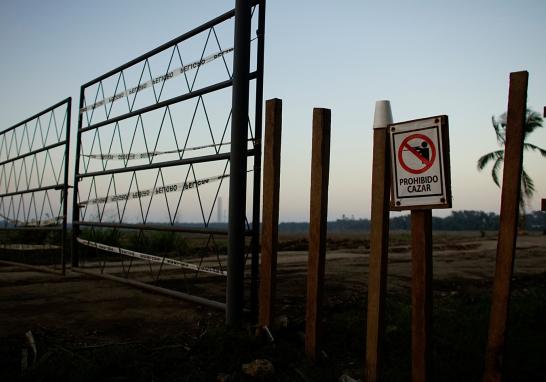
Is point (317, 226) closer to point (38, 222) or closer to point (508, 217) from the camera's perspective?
point (508, 217)

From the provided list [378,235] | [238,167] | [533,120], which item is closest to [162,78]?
[238,167]

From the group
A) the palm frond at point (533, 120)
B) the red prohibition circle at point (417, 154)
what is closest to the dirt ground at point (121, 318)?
the red prohibition circle at point (417, 154)

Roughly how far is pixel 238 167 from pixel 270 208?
77 centimetres

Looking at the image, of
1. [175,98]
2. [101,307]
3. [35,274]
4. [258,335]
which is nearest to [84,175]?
[35,274]

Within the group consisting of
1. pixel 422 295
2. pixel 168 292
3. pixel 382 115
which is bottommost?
pixel 168 292

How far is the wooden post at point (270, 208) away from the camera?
131 inches

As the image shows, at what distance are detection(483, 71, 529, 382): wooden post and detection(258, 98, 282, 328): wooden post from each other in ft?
5.21

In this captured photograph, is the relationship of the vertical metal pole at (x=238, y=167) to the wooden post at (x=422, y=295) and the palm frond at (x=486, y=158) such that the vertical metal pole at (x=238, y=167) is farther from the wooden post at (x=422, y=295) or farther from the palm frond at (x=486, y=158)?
the palm frond at (x=486, y=158)

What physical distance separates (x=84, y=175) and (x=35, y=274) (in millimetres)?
2017

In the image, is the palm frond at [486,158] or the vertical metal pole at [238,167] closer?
the vertical metal pole at [238,167]

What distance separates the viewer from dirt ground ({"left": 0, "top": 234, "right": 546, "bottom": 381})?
2816 millimetres

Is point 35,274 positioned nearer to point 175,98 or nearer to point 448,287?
point 175,98

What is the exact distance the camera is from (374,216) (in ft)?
8.50

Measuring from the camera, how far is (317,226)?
9.75ft
